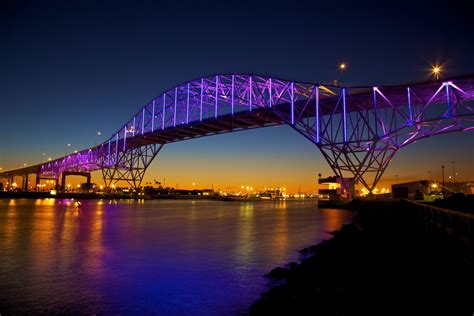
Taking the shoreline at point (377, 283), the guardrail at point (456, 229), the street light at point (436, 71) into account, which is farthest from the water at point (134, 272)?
the street light at point (436, 71)

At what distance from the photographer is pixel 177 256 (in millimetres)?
13984

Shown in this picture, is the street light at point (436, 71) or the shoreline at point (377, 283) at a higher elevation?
the street light at point (436, 71)

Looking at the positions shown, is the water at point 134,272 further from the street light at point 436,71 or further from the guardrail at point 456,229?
the street light at point 436,71

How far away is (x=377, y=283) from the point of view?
7.30 metres

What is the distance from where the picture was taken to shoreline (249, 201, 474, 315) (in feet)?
19.0

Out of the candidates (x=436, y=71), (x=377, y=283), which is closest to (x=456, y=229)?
(x=377, y=283)

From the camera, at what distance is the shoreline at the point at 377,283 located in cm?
579

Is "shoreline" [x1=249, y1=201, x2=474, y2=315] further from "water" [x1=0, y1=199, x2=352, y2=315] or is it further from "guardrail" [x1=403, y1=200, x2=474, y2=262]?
"water" [x1=0, y1=199, x2=352, y2=315]

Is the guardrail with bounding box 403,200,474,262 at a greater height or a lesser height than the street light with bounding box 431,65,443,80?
lesser

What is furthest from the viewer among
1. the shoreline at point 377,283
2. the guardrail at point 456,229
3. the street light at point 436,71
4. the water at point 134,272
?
the street light at point 436,71

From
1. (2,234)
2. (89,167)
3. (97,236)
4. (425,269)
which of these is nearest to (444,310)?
(425,269)

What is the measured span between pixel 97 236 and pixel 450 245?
1636cm

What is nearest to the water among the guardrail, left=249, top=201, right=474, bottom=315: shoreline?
left=249, top=201, right=474, bottom=315: shoreline

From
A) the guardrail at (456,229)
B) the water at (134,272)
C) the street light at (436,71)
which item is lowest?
the water at (134,272)
